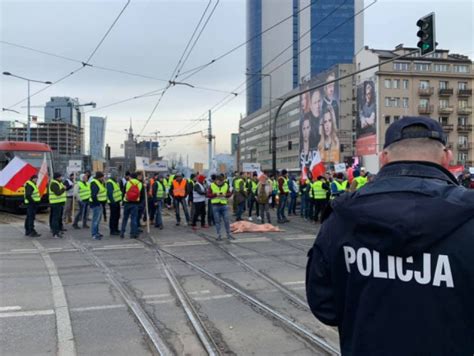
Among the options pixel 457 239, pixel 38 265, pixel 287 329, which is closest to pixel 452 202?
pixel 457 239

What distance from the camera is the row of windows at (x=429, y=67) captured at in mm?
78500

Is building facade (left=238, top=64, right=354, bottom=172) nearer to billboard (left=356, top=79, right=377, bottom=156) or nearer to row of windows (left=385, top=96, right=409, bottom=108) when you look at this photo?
billboard (left=356, top=79, right=377, bottom=156)

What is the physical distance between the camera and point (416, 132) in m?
1.89

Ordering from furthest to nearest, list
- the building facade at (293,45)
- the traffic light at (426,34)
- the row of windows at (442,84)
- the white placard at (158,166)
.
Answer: the row of windows at (442,84)
the building facade at (293,45)
the white placard at (158,166)
the traffic light at (426,34)

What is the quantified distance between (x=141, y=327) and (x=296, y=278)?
10.9 ft

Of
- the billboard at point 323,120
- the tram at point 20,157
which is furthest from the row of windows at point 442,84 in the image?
the tram at point 20,157

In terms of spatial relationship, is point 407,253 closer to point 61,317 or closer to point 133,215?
point 61,317

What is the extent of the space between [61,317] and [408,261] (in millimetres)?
5377

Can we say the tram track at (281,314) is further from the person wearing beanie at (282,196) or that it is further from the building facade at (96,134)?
the building facade at (96,134)

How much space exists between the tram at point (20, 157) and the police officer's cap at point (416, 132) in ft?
71.7

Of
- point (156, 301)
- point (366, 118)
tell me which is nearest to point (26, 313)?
point (156, 301)

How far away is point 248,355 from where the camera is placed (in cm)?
471

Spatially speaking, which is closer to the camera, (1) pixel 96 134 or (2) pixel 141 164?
(2) pixel 141 164

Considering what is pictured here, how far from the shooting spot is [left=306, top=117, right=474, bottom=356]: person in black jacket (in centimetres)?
168
